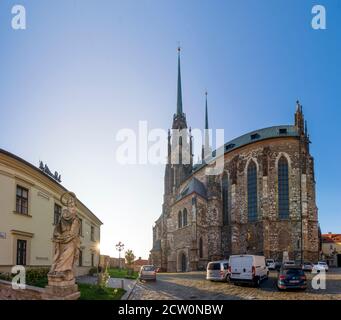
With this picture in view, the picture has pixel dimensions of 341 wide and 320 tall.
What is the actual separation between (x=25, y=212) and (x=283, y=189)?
30.8m

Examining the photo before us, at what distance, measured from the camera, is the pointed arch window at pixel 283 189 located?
41781 mm

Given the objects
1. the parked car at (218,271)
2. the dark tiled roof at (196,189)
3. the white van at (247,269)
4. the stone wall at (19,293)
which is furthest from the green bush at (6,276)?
the dark tiled roof at (196,189)

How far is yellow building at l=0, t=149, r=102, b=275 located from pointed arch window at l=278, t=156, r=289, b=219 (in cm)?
2650

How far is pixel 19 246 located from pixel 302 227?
30.4 m

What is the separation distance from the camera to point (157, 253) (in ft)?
204

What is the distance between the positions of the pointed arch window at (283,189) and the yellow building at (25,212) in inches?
1043

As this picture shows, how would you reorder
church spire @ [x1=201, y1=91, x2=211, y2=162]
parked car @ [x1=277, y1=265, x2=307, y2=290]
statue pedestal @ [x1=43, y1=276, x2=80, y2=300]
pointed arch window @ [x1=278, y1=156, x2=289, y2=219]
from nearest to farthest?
statue pedestal @ [x1=43, y1=276, x2=80, y2=300]
parked car @ [x1=277, y1=265, x2=307, y2=290]
pointed arch window @ [x1=278, y1=156, x2=289, y2=219]
church spire @ [x1=201, y1=91, x2=211, y2=162]

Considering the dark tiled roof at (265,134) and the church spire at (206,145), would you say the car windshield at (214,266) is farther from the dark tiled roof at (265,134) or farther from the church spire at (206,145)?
the church spire at (206,145)

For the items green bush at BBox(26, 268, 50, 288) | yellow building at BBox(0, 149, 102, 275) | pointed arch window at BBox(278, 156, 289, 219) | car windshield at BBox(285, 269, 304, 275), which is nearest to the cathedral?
pointed arch window at BBox(278, 156, 289, 219)

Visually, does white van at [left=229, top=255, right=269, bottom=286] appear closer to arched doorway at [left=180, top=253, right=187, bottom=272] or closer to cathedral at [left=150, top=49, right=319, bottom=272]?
cathedral at [left=150, top=49, right=319, bottom=272]

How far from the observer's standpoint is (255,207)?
4400cm

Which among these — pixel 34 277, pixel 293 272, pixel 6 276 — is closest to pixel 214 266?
pixel 293 272

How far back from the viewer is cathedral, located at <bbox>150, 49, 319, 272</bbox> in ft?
133
